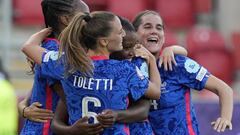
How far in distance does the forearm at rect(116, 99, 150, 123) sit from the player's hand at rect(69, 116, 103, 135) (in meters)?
0.11

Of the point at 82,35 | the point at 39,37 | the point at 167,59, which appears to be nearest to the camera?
the point at 82,35

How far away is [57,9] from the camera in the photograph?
474cm

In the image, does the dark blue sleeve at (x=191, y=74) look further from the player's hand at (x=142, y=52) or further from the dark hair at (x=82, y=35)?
the dark hair at (x=82, y=35)

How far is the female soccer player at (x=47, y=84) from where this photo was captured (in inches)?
185

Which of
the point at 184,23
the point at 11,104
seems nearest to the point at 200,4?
the point at 184,23

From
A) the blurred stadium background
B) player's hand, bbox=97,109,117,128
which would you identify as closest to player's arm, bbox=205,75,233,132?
player's hand, bbox=97,109,117,128

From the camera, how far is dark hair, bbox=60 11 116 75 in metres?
4.26

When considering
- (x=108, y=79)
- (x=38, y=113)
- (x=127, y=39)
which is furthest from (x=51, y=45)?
(x=108, y=79)

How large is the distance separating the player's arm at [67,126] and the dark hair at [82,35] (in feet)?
0.91

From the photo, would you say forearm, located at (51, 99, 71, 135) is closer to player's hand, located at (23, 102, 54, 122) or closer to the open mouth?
player's hand, located at (23, 102, 54, 122)

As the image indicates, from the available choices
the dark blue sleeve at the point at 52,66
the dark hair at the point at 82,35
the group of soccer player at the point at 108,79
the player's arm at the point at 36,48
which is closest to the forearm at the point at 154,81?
the group of soccer player at the point at 108,79

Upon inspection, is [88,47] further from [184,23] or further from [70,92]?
[184,23]

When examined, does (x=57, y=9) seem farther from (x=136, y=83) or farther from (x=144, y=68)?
(x=136, y=83)

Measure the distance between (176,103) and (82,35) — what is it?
2.87 feet
